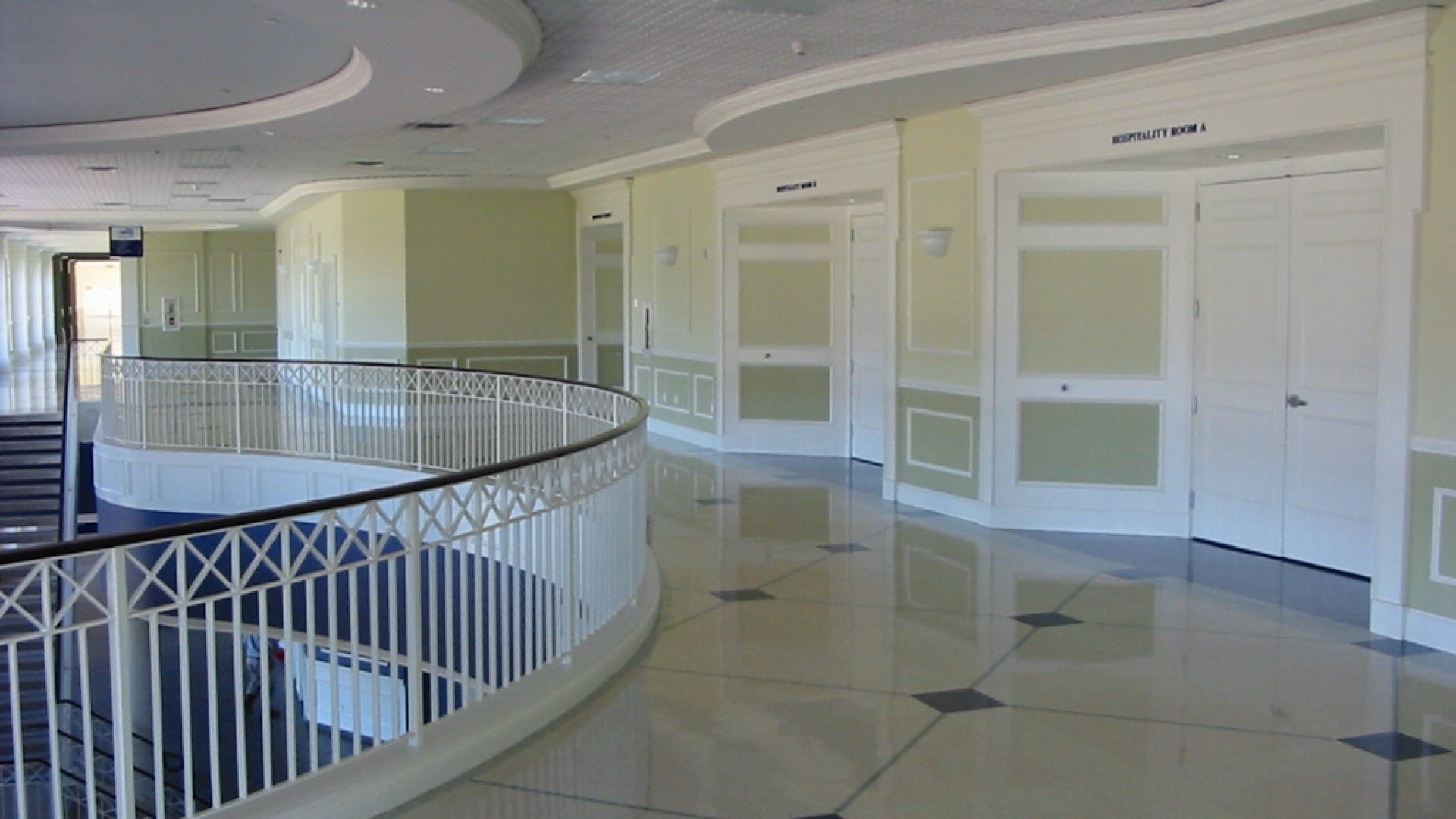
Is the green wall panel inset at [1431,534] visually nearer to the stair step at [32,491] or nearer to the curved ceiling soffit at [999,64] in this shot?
the curved ceiling soffit at [999,64]

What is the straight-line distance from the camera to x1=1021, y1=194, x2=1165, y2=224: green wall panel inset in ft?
26.1

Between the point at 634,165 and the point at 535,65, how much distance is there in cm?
516

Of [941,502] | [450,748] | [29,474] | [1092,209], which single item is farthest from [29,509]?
[450,748]

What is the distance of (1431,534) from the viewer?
5586mm

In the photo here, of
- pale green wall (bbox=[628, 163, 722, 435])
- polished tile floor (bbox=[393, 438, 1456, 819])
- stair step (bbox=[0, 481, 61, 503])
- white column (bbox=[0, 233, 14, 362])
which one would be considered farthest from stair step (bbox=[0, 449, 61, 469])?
polished tile floor (bbox=[393, 438, 1456, 819])

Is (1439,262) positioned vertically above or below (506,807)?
above

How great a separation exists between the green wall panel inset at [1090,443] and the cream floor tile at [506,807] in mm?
5094

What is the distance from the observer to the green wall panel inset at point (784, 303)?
11.8m

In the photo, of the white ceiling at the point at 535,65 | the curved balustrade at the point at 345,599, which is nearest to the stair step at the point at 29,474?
the curved balustrade at the point at 345,599

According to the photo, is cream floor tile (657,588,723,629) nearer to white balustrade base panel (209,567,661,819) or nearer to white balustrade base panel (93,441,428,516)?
white balustrade base panel (209,567,661,819)

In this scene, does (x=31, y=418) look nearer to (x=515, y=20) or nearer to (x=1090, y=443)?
(x=515, y=20)

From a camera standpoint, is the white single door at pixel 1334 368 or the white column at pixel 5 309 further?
the white column at pixel 5 309

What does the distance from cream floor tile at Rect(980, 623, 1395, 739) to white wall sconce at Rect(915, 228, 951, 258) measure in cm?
344

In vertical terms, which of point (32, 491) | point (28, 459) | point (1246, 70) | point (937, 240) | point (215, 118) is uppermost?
point (215, 118)
